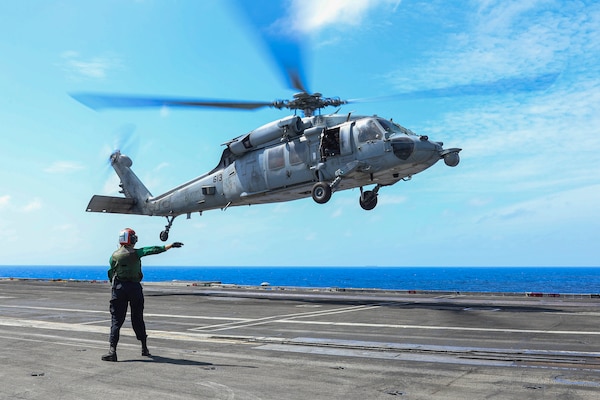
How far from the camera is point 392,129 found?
66.6ft

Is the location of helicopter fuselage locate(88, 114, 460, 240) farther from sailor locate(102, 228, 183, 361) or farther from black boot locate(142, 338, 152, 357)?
black boot locate(142, 338, 152, 357)

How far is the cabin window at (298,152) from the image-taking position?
21.8m

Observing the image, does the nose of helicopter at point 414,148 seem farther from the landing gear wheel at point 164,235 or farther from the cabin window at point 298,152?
the landing gear wheel at point 164,235

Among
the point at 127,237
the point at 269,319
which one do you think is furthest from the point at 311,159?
the point at 127,237

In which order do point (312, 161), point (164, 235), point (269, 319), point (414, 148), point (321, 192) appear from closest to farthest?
point (269, 319), point (414, 148), point (321, 192), point (312, 161), point (164, 235)

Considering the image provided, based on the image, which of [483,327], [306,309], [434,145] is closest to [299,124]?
[434,145]

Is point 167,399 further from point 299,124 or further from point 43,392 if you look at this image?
point 299,124

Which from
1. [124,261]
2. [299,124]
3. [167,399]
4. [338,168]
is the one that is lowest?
[167,399]

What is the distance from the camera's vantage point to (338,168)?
2091 centimetres

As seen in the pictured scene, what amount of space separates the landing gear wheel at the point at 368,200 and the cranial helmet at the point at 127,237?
15051 mm

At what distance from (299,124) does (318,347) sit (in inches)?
530

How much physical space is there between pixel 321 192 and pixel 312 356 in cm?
1254

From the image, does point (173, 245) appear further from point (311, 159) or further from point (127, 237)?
point (311, 159)

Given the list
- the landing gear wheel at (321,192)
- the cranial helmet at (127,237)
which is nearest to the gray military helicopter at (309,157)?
the landing gear wheel at (321,192)
